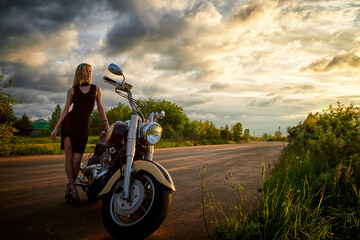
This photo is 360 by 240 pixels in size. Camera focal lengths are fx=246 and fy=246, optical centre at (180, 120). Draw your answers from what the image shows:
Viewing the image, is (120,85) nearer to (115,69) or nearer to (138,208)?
(115,69)

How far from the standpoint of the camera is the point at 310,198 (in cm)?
352

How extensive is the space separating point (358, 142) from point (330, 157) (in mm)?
849

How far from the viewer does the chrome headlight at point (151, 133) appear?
2.93m

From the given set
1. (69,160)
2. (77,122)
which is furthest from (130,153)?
(69,160)

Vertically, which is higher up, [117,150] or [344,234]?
[117,150]

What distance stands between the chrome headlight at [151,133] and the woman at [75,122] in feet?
4.22

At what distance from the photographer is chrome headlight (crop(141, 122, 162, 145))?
2929mm

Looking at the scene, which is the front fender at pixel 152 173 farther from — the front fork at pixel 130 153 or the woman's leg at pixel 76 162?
the woman's leg at pixel 76 162

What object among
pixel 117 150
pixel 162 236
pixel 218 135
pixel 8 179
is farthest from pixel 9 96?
pixel 218 135

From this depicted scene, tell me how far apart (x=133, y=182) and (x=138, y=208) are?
30cm

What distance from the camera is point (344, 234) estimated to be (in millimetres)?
2848

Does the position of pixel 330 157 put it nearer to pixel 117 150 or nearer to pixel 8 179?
pixel 117 150

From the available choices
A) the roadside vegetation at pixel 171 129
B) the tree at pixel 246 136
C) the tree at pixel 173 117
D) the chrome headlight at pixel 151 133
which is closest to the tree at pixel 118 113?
the roadside vegetation at pixel 171 129

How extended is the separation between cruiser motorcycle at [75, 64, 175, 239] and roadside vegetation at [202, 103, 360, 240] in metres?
0.57
